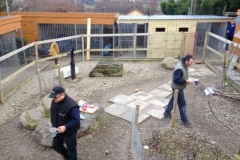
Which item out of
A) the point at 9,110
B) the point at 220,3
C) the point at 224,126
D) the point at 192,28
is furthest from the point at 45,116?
the point at 220,3

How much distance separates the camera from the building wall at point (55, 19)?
13234 mm

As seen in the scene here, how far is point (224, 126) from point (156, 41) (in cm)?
743

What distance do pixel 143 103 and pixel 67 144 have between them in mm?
3370

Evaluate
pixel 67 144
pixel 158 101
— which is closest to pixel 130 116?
pixel 158 101

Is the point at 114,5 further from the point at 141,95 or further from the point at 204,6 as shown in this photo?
the point at 141,95

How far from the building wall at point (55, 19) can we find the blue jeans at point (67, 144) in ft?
34.3

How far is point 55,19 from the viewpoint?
13.6 meters

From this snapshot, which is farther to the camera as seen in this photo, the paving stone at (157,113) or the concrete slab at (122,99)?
the concrete slab at (122,99)

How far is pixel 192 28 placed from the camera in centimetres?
1235

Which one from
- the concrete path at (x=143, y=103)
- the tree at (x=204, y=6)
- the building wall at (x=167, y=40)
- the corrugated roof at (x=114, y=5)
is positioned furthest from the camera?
the corrugated roof at (x=114, y=5)

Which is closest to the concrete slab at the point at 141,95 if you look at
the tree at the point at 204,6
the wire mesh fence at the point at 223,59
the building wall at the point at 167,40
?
the wire mesh fence at the point at 223,59

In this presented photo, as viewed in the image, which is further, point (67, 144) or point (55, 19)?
point (55, 19)

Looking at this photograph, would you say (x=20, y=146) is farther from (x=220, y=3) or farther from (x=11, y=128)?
(x=220, y=3)

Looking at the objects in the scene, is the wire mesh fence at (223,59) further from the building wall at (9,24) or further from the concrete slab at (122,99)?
the building wall at (9,24)
